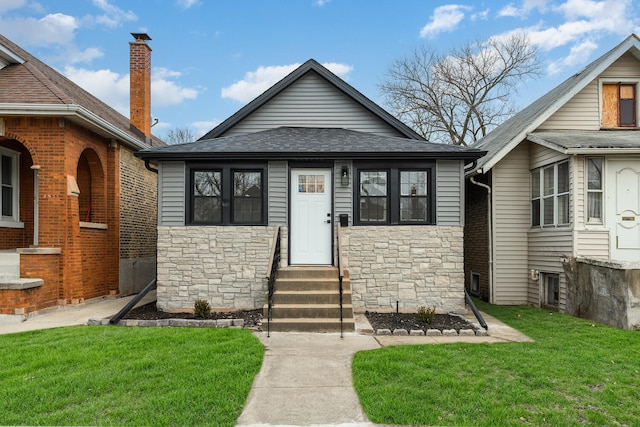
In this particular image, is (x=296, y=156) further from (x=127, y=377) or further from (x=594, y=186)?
(x=594, y=186)

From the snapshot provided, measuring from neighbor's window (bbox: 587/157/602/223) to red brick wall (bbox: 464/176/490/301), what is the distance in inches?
95.3

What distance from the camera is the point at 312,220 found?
29.0 ft

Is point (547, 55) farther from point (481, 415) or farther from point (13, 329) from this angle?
point (13, 329)

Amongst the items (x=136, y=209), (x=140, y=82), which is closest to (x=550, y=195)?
(x=136, y=209)

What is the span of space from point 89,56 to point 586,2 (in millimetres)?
24206

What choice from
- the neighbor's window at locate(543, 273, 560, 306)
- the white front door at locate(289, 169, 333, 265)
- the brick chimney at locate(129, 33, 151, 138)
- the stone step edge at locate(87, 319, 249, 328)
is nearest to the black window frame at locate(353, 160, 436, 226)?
the white front door at locate(289, 169, 333, 265)

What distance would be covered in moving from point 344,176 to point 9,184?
7.79m

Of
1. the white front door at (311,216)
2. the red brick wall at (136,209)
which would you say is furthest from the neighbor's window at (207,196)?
the red brick wall at (136,209)

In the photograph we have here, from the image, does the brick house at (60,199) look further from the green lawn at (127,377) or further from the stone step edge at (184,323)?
the green lawn at (127,377)

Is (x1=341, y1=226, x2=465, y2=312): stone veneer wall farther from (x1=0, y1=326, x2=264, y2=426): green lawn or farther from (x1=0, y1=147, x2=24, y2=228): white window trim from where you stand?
(x1=0, y1=147, x2=24, y2=228): white window trim

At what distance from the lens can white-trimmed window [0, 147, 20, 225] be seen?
969 cm

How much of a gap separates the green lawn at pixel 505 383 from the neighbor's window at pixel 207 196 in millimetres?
4513

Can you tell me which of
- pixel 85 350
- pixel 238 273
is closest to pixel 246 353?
pixel 85 350

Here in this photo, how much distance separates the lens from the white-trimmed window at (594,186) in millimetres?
8906
